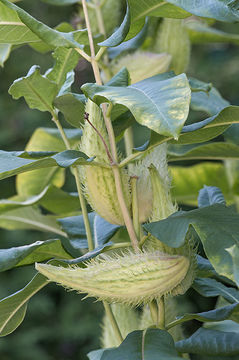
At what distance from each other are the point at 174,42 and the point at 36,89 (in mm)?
485

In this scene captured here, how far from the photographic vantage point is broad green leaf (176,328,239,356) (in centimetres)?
76

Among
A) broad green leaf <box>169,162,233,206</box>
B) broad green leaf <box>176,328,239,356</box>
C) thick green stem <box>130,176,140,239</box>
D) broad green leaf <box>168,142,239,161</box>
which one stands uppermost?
thick green stem <box>130,176,140,239</box>

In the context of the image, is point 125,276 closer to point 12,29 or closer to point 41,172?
point 12,29

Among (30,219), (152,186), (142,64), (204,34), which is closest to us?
(152,186)

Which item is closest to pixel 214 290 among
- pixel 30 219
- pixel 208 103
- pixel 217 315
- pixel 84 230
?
pixel 217 315

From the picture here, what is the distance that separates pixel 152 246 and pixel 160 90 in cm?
21

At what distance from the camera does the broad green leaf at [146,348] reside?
0.65m

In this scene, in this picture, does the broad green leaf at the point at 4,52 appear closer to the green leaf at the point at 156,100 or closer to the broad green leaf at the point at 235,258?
the green leaf at the point at 156,100

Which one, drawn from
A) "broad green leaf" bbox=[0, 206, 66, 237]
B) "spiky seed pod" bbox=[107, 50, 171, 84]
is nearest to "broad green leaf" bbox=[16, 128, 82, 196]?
"broad green leaf" bbox=[0, 206, 66, 237]

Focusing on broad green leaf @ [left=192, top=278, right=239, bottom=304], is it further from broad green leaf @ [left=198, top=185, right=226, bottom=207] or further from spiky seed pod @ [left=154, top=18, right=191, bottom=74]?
spiky seed pod @ [left=154, top=18, right=191, bottom=74]

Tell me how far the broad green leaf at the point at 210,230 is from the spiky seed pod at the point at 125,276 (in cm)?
3

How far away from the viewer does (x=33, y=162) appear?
25.4 inches

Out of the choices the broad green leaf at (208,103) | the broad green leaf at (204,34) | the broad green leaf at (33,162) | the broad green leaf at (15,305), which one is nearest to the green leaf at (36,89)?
the broad green leaf at (33,162)

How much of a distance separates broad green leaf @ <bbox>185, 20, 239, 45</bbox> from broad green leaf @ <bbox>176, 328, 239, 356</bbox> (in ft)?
2.49
